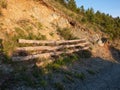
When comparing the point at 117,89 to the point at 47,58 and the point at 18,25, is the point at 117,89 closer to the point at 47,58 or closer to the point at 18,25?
the point at 47,58

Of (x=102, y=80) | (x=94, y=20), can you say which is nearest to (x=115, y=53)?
(x=94, y=20)

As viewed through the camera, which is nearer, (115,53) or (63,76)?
(63,76)

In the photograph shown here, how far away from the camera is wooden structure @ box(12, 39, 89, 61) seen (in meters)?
16.2

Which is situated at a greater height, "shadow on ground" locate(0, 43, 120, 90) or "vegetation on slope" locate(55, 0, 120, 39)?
"vegetation on slope" locate(55, 0, 120, 39)

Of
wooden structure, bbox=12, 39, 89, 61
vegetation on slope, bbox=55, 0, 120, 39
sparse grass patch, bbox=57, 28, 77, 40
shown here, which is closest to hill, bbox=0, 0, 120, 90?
sparse grass patch, bbox=57, 28, 77, 40

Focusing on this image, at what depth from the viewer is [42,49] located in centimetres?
1823

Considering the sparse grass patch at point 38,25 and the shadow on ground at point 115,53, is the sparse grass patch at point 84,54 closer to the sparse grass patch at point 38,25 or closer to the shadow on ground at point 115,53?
the sparse grass patch at point 38,25

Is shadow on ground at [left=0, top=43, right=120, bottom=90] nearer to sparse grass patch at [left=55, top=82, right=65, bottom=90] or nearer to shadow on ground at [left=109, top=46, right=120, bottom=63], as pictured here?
sparse grass patch at [left=55, top=82, right=65, bottom=90]

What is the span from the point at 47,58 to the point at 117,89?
4.57 m

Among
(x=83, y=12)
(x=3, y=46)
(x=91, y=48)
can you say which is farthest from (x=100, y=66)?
(x=83, y=12)

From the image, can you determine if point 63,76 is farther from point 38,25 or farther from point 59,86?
point 38,25

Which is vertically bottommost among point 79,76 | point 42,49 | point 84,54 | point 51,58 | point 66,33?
point 79,76

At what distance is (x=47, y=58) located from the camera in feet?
59.4

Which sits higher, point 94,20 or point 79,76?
point 94,20
